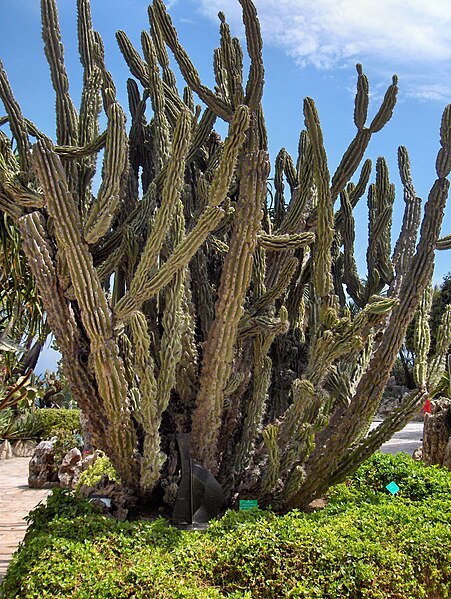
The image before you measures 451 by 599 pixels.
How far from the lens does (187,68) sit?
5.52 m

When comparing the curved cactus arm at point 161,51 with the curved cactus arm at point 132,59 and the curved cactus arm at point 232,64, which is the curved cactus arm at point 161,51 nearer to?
the curved cactus arm at point 132,59

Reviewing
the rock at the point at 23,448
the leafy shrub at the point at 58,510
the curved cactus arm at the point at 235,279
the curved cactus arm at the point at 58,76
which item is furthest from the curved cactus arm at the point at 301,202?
the rock at the point at 23,448

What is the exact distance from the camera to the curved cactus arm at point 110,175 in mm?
4559

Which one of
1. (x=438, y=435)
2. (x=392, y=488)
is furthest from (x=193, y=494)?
(x=438, y=435)

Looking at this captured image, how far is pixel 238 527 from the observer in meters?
4.48

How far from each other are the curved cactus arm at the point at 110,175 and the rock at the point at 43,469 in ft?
22.4

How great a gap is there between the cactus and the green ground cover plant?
2.20ft

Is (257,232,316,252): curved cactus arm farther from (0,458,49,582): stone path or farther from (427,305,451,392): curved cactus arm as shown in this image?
(0,458,49,582): stone path

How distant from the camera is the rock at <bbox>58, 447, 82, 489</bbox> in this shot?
30.8 ft

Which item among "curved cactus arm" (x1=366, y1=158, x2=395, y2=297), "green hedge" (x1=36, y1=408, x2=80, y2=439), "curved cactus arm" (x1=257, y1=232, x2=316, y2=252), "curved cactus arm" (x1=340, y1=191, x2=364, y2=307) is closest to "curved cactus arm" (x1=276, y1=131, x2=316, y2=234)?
"curved cactus arm" (x1=257, y1=232, x2=316, y2=252)

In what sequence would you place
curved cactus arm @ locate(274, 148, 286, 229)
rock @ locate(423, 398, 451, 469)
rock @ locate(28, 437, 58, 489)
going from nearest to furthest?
curved cactus arm @ locate(274, 148, 286, 229) → rock @ locate(423, 398, 451, 469) → rock @ locate(28, 437, 58, 489)

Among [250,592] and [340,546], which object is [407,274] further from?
[250,592]

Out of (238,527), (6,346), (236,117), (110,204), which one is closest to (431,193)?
(236,117)

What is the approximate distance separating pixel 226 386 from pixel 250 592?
1811 mm
